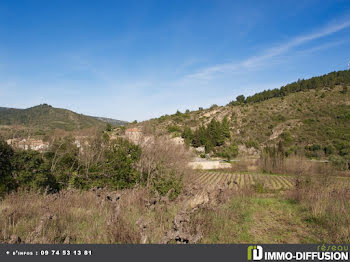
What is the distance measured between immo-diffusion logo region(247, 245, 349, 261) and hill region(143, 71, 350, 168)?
47.0 metres

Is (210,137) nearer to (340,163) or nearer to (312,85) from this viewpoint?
(340,163)

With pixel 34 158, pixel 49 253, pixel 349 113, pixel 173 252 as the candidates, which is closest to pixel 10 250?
pixel 49 253

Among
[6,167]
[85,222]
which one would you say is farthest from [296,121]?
[6,167]

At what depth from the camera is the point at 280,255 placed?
2.92 m

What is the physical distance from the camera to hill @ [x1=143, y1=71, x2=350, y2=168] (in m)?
49.6

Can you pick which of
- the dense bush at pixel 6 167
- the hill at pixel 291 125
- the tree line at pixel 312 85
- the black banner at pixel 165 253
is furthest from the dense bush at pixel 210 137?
the black banner at pixel 165 253

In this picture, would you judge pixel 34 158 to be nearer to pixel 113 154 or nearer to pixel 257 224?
pixel 113 154

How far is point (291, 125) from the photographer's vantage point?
196ft

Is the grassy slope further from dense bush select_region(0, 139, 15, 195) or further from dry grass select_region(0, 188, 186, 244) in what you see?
dense bush select_region(0, 139, 15, 195)

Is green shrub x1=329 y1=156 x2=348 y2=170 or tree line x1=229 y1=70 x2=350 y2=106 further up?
tree line x1=229 y1=70 x2=350 y2=106

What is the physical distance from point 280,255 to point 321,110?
244 ft

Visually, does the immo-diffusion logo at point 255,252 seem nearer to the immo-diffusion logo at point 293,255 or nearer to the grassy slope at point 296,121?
→ the immo-diffusion logo at point 293,255

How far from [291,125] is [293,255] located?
221ft

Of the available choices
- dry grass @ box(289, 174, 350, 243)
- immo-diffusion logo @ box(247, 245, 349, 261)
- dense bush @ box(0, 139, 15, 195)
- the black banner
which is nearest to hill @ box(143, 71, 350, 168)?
dry grass @ box(289, 174, 350, 243)
